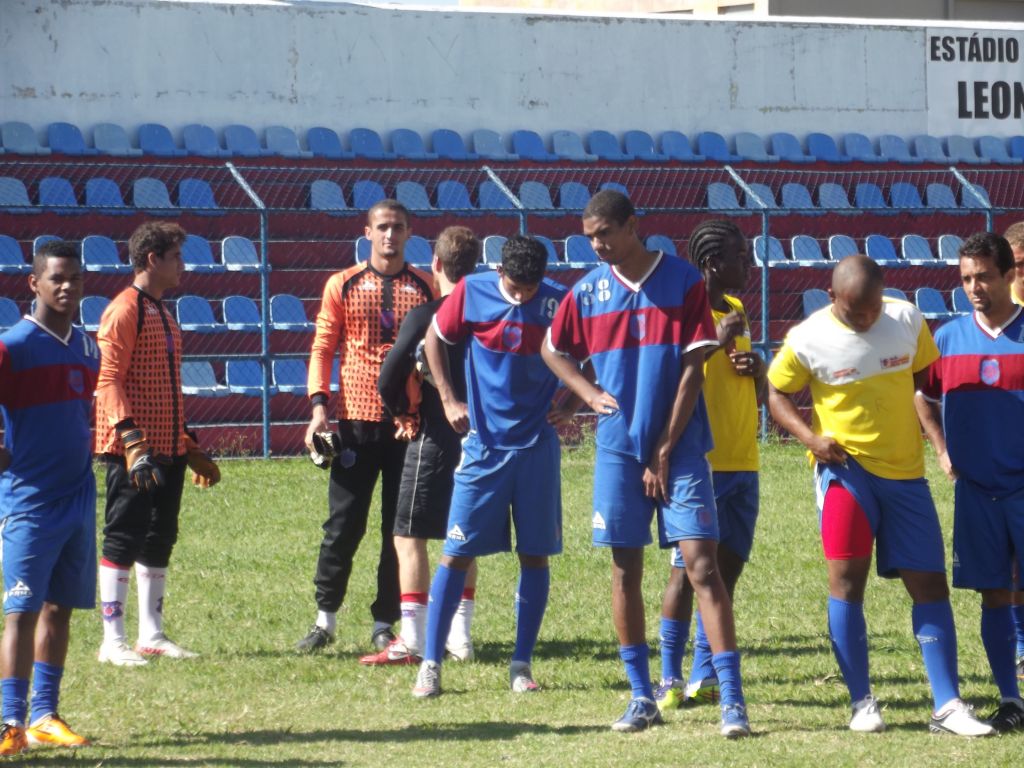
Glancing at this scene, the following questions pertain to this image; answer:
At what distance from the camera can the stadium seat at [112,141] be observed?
17906mm

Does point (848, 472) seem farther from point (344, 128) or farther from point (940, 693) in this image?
point (344, 128)

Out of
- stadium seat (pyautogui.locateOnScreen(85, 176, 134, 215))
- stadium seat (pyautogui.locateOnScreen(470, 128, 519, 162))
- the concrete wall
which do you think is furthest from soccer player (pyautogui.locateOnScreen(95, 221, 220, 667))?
stadium seat (pyautogui.locateOnScreen(470, 128, 519, 162))

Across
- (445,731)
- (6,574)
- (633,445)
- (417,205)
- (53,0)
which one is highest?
(53,0)

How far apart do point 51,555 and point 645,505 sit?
2.27 meters

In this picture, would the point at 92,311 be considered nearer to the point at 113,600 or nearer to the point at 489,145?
the point at 489,145

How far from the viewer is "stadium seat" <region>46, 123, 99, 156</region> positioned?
1765cm

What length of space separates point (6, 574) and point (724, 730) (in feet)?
9.04

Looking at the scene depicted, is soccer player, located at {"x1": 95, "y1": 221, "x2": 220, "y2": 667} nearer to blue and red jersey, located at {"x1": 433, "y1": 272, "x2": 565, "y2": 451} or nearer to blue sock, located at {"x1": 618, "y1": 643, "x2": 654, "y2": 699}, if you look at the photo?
blue and red jersey, located at {"x1": 433, "y1": 272, "x2": 565, "y2": 451}

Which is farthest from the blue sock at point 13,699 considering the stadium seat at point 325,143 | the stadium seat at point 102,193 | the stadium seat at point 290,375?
the stadium seat at point 325,143

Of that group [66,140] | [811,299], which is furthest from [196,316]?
[811,299]

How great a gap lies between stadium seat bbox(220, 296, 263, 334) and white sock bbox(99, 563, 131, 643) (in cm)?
930

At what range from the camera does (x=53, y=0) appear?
1833cm

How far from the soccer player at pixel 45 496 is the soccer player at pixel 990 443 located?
3319 millimetres

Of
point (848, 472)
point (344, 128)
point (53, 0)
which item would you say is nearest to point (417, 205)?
point (344, 128)
